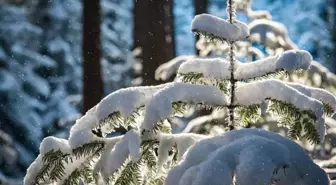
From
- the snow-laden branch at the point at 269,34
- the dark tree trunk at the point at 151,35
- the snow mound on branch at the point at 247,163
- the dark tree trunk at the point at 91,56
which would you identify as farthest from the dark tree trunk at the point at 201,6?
the snow mound on branch at the point at 247,163

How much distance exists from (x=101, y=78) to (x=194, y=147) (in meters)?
4.68

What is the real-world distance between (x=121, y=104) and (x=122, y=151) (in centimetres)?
18

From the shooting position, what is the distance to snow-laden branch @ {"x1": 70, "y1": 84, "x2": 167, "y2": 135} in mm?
1841

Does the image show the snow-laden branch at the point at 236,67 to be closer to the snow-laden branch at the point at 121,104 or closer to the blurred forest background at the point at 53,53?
the snow-laden branch at the point at 121,104

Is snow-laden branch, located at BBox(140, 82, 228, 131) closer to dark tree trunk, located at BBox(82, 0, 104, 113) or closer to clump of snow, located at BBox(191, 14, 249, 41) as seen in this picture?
clump of snow, located at BBox(191, 14, 249, 41)

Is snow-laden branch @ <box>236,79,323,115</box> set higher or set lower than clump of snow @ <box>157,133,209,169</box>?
higher

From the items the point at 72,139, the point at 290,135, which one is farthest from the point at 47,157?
the point at 290,135

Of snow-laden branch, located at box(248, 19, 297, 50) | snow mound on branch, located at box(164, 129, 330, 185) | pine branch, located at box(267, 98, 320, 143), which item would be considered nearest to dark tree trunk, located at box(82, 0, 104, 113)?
snow-laden branch, located at box(248, 19, 297, 50)

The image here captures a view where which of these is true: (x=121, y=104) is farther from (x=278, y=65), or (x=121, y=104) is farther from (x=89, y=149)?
(x=278, y=65)

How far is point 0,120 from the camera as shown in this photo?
12023 mm

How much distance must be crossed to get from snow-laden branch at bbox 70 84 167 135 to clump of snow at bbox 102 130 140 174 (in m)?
0.08

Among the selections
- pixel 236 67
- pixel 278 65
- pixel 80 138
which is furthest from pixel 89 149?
pixel 278 65

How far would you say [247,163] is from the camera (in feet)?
4.79

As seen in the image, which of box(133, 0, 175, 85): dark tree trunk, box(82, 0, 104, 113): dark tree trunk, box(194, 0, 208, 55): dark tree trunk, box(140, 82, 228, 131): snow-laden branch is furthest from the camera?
box(194, 0, 208, 55): dark tree trunk
